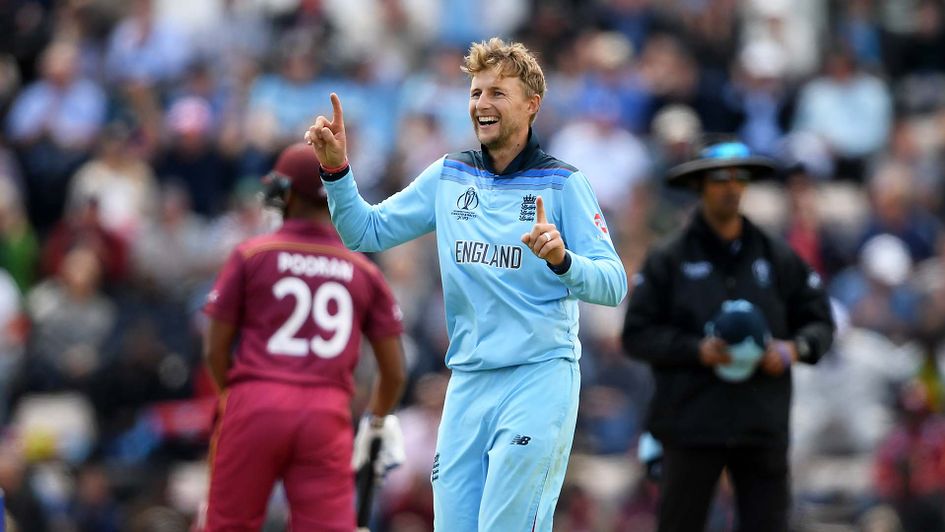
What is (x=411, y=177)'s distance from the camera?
1596cm

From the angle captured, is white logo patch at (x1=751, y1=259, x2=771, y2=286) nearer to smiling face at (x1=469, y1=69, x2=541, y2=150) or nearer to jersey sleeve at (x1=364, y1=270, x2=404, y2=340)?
jersey sleeve at (x1=364, y1=270, x2=404, y2=340)

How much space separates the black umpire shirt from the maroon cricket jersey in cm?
158

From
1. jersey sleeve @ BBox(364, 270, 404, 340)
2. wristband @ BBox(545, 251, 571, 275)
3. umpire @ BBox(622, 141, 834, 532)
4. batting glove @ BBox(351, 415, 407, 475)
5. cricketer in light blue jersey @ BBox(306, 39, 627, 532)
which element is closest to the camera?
wristband @ BBox(545, 251, 571, 275)

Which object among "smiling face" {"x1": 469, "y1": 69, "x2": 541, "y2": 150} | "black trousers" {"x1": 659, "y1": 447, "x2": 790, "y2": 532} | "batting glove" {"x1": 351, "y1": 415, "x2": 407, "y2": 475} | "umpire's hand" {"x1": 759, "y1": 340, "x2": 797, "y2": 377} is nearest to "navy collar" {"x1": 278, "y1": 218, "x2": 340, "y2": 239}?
"batting glove" {"x1": 351, "y1": 415, "x2": 407, "y2": 475}

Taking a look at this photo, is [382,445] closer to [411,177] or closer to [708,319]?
[708,319]

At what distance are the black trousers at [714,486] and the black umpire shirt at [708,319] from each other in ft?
0.32

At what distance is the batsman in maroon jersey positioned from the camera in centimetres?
820

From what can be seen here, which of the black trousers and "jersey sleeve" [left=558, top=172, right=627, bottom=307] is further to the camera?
the black trousers

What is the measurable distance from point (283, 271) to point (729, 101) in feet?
32.7

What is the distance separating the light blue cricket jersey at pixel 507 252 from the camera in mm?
6887

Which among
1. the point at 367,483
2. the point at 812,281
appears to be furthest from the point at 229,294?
the point at 812,281

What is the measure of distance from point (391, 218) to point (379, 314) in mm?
1530

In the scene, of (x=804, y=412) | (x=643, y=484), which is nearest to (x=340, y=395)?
(x=643, y=484)

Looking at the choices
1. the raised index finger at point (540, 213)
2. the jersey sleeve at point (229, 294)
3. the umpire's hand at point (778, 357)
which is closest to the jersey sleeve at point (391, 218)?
the raised index finger at point (540, 213)
